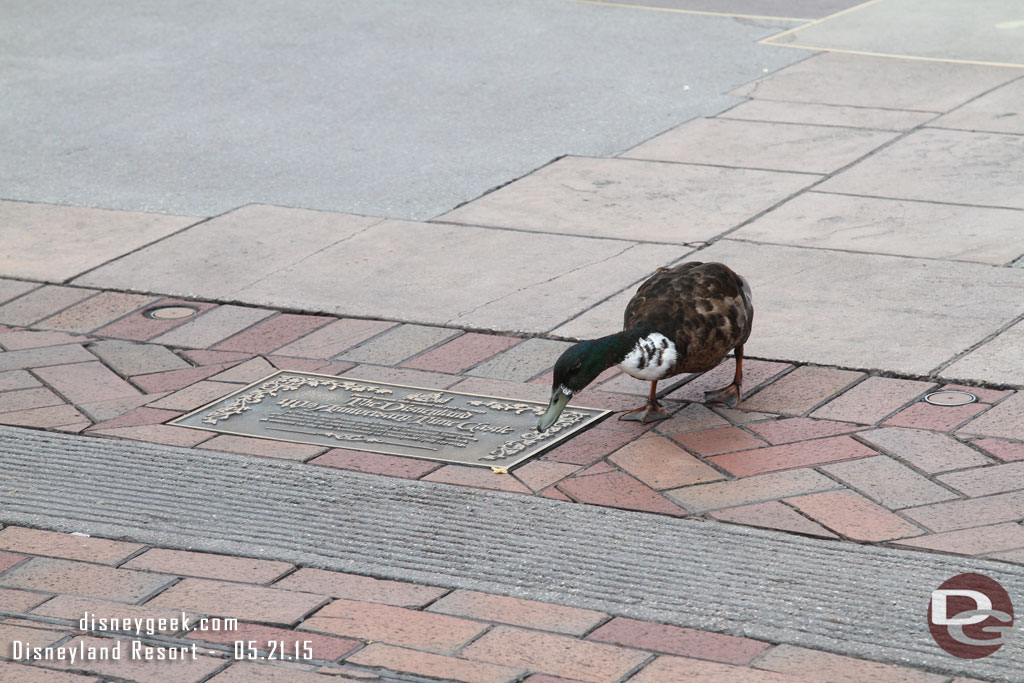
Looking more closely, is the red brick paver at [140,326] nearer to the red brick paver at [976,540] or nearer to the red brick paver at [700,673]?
the red brick paver at [700,673]

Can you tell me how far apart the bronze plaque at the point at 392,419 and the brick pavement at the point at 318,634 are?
2.88ft

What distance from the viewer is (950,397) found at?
4895mm

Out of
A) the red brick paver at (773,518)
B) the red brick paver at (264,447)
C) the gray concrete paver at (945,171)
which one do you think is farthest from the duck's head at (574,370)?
the gray concrete paver at (945,171)

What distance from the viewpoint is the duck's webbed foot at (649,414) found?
16.2ft

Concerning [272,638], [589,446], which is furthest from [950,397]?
[272,638]

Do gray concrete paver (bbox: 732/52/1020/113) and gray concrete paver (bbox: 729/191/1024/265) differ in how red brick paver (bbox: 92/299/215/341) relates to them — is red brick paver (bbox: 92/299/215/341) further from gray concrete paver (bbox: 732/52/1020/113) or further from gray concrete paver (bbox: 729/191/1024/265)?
gray concrete paver (bbox: 732/52/1020/113)

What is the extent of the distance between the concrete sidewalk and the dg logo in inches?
Answer: 2.0

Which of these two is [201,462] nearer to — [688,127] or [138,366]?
[138,366]

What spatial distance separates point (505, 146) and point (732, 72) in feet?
7.76

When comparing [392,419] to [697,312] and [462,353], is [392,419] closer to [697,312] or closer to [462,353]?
[462,353]

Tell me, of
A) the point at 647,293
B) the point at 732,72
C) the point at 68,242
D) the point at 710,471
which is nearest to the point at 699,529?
Answer: the point at 710,471

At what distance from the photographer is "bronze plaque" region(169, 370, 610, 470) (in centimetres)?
478

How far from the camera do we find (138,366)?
558cm

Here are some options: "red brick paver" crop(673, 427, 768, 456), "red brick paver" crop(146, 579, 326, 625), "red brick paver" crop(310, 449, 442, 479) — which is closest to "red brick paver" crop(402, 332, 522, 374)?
"red brick paver" crop(310, 449, 442, 479)
